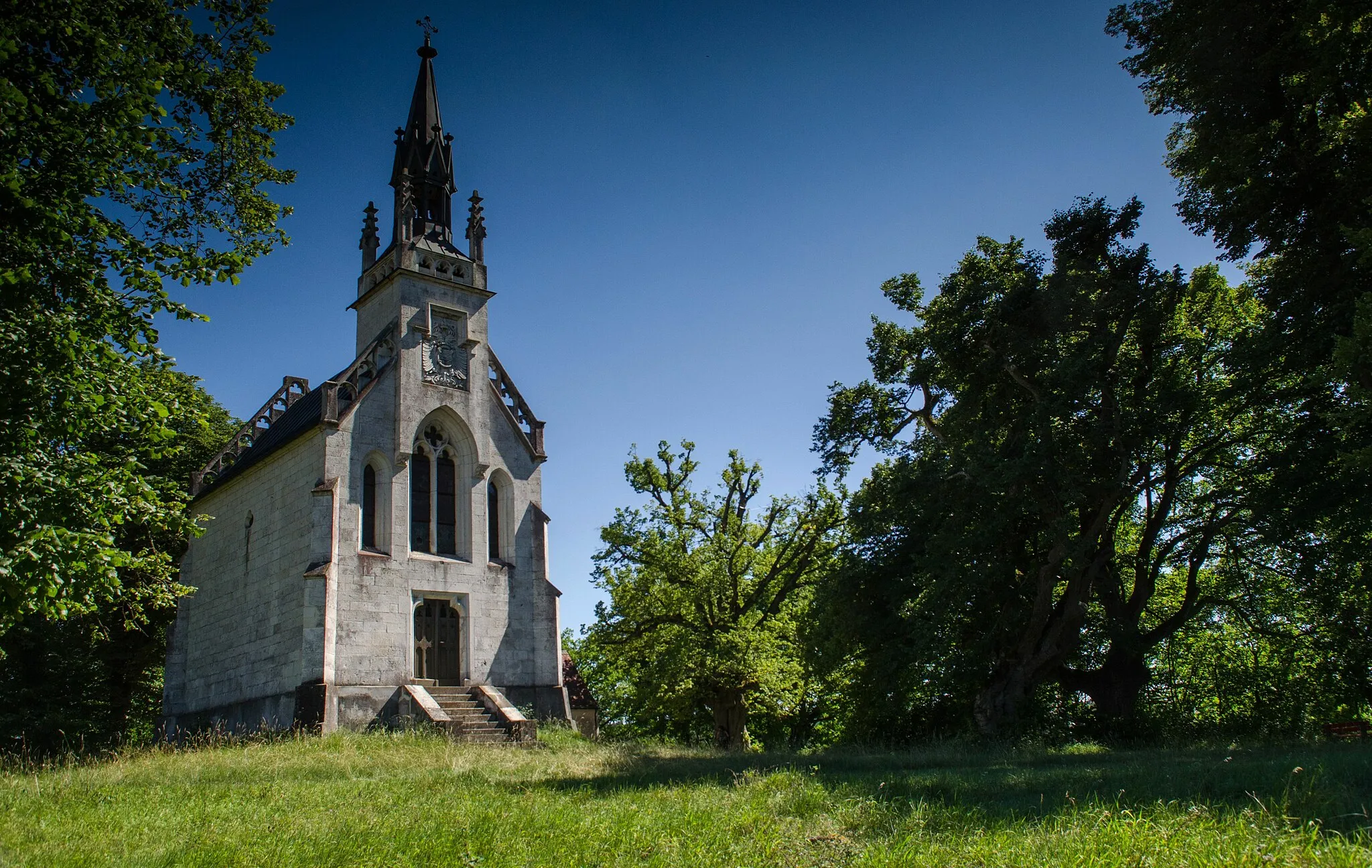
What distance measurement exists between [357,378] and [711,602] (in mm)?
13680

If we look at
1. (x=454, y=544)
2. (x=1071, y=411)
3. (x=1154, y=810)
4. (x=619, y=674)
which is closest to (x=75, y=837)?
(x=1154, y=810)

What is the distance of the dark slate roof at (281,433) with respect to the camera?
25281 millimetres

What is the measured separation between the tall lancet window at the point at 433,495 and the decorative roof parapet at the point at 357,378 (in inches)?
79.5

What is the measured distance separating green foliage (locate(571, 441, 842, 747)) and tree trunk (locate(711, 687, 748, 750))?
45 millimetres

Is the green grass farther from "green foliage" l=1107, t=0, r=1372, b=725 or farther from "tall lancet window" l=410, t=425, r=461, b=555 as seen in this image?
"tall lancet window" l=410, t=425, r=461, b=555

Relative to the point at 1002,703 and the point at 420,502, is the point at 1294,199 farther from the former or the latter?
the point at 420,502

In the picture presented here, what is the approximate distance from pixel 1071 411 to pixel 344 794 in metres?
16.5

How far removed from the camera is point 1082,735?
2136cm

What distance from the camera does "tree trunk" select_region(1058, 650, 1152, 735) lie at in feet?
72.9

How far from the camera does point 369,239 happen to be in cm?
2819

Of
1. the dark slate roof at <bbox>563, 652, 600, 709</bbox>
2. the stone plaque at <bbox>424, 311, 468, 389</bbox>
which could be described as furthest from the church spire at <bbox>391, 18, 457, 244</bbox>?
the dark slate roof at <bbox>563, 652, 600, 709</bbox>

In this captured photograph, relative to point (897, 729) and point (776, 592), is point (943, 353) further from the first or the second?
point (776, 592)

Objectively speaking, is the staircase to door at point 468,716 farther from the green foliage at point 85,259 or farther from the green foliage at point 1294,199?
the green foliage at point 1294,199

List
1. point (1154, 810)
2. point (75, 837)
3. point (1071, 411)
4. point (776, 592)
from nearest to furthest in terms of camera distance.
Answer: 1. point (1154, 810)
2. point (75, 837)
3. point (1071, 411)
4. point (776, 592)
